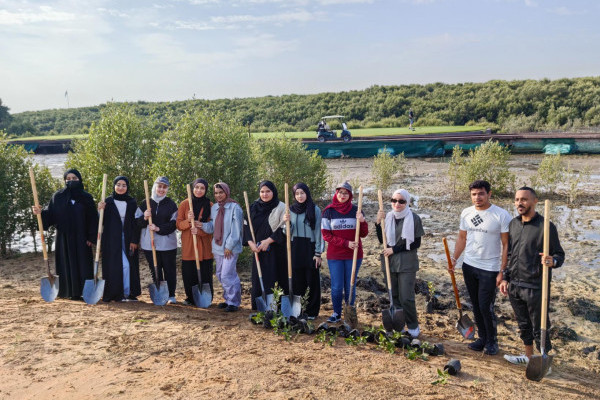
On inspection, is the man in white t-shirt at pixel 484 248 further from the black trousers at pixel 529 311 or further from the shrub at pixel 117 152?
the shrub at pixel 117 152

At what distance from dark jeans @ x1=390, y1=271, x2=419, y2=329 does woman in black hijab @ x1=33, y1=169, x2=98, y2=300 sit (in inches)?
132

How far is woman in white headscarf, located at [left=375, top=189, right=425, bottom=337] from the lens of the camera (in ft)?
15.4

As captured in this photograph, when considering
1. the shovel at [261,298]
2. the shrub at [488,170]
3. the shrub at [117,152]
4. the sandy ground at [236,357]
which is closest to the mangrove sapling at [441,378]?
the sandy ground at [236,357]

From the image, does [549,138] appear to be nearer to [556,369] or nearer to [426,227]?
[426,227]

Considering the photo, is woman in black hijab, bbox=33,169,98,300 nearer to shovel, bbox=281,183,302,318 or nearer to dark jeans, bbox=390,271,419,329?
shovel, bbox=281,183,302,318

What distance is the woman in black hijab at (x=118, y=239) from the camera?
18.6 ft

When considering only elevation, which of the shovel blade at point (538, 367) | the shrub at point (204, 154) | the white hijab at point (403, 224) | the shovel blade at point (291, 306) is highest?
the shrub at point (204, 154)

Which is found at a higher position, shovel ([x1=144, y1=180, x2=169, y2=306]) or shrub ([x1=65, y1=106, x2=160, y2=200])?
shrub ([x1=65, y1=106, x2=160, y2=200])

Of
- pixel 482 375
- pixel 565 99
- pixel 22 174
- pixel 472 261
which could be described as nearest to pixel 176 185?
pixel 22 174

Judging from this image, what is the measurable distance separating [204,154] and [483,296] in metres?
4.71

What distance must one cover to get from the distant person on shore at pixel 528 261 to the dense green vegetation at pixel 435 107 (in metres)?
29.2

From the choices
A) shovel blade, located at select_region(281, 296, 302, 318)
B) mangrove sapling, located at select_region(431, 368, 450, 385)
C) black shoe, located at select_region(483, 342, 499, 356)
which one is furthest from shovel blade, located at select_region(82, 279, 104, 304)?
black shoe, located at select_region(483, 342, 499, 356)

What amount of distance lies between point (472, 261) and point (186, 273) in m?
3.11

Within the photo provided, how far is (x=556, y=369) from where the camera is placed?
4.55m
